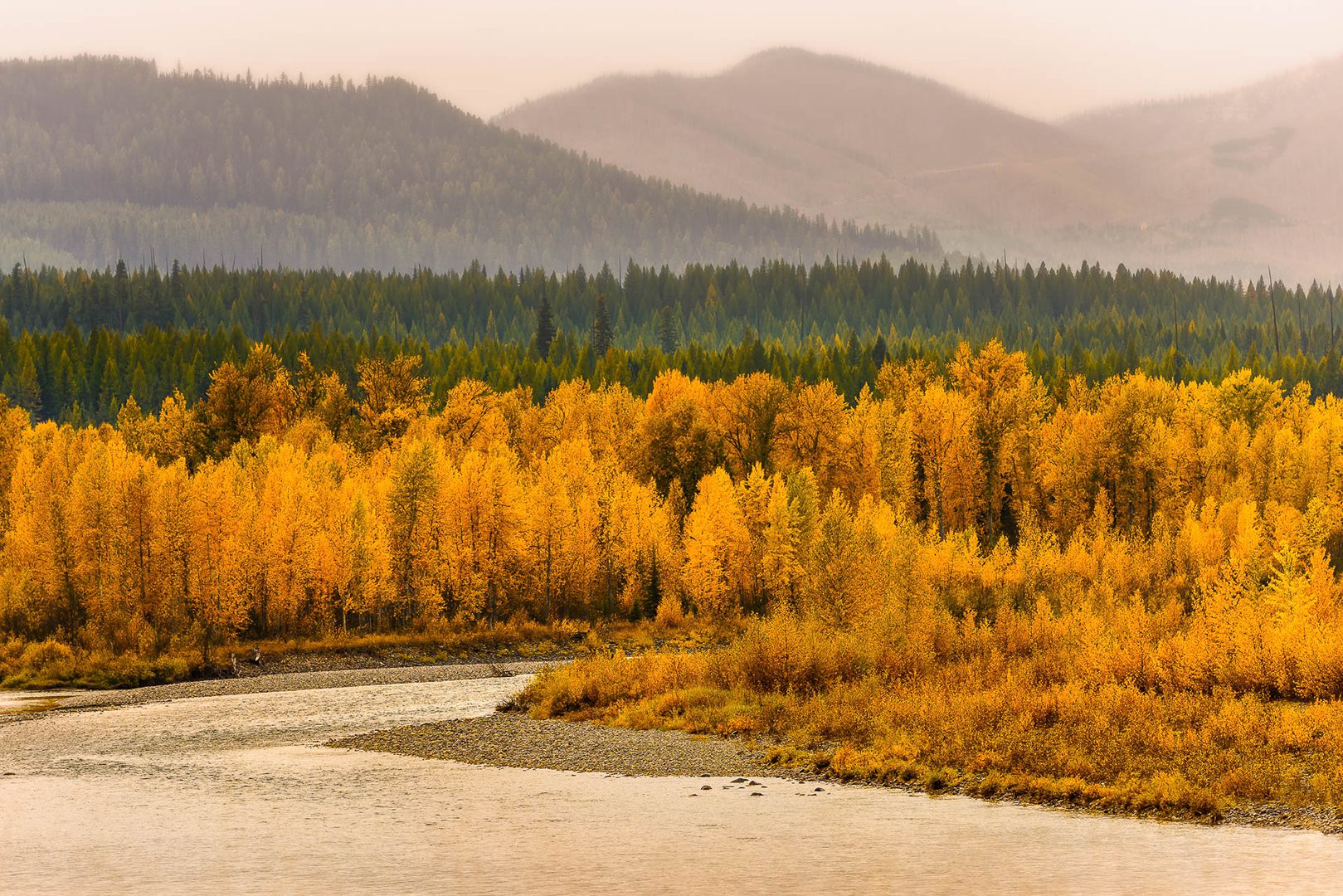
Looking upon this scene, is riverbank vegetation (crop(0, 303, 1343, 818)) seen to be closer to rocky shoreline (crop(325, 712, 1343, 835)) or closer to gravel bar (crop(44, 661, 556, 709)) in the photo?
rocky shoreline (crop(325, 712, 1343, 835))

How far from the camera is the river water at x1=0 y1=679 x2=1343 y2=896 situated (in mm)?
28281

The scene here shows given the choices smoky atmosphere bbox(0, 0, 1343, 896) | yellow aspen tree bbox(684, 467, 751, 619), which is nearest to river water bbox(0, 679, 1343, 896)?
smoky atmosphere bbox(0, 0, 1343, 896)

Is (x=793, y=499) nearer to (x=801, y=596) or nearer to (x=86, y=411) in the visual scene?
(x=801, y=596)

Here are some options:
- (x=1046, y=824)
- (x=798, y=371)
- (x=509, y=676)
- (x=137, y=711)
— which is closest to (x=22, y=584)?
(x=137, y=711)

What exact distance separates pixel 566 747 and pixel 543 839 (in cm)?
1458

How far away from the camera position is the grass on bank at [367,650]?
69.9 meters

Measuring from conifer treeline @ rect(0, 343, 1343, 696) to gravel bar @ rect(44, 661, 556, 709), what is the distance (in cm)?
934

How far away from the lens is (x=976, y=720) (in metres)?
43.6

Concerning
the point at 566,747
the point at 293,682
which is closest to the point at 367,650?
the point at 293,682

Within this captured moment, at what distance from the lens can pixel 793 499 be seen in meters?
94.2

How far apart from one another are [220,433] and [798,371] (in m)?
87.2

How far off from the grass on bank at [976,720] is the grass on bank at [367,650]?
15294 mm

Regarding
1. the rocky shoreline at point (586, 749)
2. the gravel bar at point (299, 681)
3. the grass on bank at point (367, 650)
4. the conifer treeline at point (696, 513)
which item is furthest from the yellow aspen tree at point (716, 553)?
the rocky shoreline at point (586, 749)

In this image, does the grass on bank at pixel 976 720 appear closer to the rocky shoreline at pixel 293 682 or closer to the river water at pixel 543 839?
the river water at pixel 543 839
